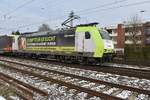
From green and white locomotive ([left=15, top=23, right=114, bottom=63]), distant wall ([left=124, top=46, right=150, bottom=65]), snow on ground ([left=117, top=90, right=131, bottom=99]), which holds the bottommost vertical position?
snow on ground ([left=117, top=90, right=131, bottom=99])

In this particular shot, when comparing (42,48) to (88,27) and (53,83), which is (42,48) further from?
(53,83)

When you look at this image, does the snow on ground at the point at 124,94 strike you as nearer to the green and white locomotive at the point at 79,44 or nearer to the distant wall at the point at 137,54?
the green and white locomotive at the point at 79,44

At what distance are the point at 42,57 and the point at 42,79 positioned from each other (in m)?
15.3

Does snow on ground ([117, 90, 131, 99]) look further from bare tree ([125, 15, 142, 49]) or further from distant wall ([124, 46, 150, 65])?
bare tree ([125, 15, 142, 49])

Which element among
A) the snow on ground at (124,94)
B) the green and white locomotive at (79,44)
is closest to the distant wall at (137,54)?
the green and white locomotive at (79,44)

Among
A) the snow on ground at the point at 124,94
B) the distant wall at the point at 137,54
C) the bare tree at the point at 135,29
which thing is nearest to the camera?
the snow on ground at the point at 124,94

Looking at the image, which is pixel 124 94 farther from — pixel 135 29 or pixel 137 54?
pixel 135 29

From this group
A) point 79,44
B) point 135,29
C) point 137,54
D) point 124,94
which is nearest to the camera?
point 124,94

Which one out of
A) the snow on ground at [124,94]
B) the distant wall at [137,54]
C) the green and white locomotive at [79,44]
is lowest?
the snow on ground at [124,94]

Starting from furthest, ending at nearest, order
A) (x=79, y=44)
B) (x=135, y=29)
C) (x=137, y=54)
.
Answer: (x=135, y=29) < (x=137, y=54) < (x=79, y=44)

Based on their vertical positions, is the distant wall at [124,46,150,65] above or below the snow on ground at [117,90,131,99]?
above

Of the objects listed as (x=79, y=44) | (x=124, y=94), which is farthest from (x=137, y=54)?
(x=124, y=94)

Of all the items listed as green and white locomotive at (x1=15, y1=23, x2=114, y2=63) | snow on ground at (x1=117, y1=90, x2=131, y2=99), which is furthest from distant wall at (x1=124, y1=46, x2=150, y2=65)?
snow on ground at (x1=117, y1=90, x2=131, y2=99)

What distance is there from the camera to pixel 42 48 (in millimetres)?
28484
